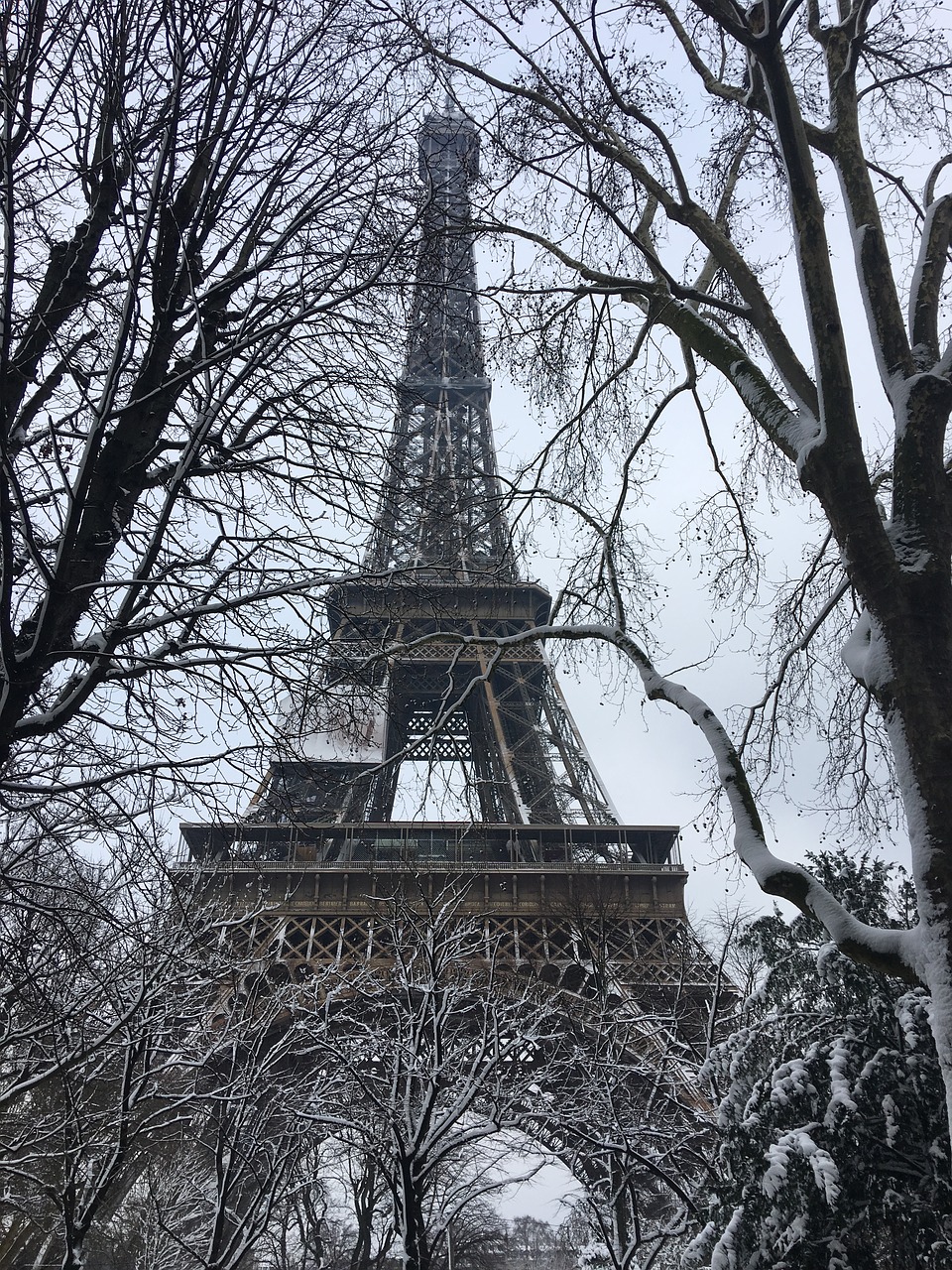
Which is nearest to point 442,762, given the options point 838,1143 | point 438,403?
point 438,403

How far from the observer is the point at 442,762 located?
20.4ft

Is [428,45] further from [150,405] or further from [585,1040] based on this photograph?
[585,1040]

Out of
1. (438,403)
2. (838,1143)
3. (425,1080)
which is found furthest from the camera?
(425,1080)

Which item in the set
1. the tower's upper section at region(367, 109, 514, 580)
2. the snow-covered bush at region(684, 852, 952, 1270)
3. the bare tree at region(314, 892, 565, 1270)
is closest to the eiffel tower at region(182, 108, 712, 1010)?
the tower's upper section at region(367, 109, 514, 580)

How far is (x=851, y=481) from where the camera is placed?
4.19 metres

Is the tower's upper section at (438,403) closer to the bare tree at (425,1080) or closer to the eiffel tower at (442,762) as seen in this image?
the eiffel tower at (442,762)

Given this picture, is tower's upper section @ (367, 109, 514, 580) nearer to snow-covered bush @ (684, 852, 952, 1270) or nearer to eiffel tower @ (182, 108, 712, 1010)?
eiffel tower @ (182, 108, 712, 1010)

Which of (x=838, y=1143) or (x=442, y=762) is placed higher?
(x=442, y=762)

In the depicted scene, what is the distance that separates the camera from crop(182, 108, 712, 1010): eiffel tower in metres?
4.74

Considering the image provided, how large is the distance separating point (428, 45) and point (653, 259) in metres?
2.05

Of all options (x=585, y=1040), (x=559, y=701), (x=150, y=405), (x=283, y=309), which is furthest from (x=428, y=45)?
(x=559, y=701)

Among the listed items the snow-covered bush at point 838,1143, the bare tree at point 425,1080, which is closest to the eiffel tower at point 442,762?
the bare tree at point 425,1080

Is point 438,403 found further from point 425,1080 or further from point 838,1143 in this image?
point 425,1080

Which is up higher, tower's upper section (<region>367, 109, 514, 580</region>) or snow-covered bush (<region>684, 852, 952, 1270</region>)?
tower's upper section (<region>367, 109, 514, 580</region>)
